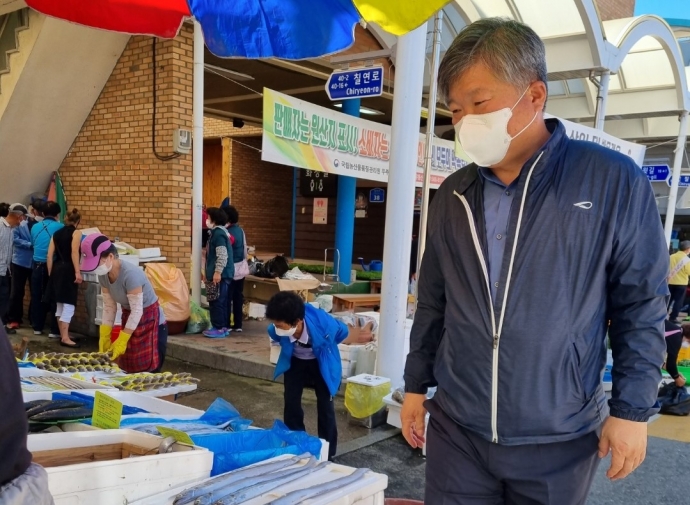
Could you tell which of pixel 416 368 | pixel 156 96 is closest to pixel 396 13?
pixel 416 368

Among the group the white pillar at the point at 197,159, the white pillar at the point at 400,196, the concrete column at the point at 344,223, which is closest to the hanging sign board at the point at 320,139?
the white pillar at the point at 400,196

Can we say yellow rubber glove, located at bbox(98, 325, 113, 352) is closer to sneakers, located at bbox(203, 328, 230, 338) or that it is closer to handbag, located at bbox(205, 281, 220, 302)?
handbag, located at bbox(205, 281, 220, 302)

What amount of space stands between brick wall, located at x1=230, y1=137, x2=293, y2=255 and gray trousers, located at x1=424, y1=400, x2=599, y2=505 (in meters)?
16.7

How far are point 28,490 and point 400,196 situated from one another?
13.4 ft

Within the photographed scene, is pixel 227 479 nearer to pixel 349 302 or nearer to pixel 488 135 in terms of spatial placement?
pixel 488 135

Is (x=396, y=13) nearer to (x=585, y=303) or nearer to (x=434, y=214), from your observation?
(x=434, y=214)

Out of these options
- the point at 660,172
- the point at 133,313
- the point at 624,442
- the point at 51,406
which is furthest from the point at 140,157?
the point at 660,172

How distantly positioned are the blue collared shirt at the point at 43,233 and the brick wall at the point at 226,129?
10472 mm

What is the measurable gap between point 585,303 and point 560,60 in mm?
8702

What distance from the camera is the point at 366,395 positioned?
498 cm

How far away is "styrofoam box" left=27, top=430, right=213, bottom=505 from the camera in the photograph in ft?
5.81

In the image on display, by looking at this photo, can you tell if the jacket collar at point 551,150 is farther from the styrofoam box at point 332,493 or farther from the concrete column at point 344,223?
the concrete column at point 344,223

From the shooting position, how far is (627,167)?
64.4 inches

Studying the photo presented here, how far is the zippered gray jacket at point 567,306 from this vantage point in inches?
62.6
